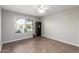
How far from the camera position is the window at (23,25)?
5.07 meters

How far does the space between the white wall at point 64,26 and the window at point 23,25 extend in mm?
1493

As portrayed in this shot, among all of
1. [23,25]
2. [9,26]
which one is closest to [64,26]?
[23,25]

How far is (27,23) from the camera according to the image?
5805 mm

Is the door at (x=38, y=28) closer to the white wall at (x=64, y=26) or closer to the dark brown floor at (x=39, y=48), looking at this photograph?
the white wall at (x=64, y=26)

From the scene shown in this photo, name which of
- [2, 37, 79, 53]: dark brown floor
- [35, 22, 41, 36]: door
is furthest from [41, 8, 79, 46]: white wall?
[35, 22, 41, 36]: door

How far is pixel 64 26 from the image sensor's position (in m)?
4.30

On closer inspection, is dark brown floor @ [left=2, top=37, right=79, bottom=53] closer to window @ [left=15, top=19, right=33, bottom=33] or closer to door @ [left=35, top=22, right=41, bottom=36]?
window @ [left=15, top=19, right=33, bottom=33]

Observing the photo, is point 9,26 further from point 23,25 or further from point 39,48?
point 39,48

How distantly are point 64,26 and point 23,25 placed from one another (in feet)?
10.5

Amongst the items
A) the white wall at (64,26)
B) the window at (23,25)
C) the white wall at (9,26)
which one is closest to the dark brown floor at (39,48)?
the white wall at (64,26)
